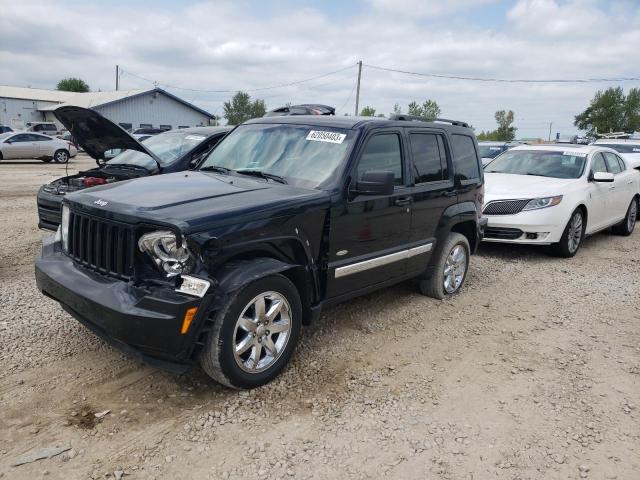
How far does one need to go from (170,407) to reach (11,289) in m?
2.96

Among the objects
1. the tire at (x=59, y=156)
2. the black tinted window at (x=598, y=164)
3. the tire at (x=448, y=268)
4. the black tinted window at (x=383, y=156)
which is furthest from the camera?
the tire at (x=59, y=156)

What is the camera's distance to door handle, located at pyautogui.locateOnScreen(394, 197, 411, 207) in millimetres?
4575

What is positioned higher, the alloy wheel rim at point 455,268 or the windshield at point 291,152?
the windshield at point 291,152

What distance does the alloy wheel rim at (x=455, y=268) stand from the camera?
5.71 metres

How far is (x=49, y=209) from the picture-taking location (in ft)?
21.7

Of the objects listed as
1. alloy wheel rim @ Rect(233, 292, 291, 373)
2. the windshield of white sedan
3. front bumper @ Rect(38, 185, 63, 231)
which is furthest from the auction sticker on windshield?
the windshield of white sedan

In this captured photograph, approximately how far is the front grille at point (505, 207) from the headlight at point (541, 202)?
61mm

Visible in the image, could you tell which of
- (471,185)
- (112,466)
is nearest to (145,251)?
(112,466)

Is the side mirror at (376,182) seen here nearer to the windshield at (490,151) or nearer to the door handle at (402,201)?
the door handle at (402,201)

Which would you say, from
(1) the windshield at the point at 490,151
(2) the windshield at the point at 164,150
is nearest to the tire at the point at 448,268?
(2) the windshield at the point at 164,150

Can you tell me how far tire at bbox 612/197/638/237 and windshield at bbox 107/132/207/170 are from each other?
8.05m

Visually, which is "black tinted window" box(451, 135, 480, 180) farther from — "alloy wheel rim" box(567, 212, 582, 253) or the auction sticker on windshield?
"alloy wheel rim" box(567, 212, 582, 253)

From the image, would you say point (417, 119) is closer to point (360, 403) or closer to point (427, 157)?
point (427, 157)

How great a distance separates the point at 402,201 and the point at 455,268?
5.27ft
